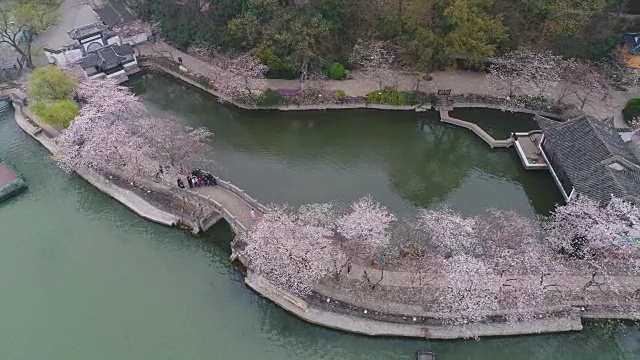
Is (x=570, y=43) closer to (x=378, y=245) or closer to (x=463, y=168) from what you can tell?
(x=463, y=168)

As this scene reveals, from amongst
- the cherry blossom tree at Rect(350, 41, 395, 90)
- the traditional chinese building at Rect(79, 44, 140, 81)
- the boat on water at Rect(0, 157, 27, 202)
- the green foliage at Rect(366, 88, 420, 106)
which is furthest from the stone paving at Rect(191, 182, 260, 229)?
the traditional chinese building at Rect(79, 44, 140, 81)

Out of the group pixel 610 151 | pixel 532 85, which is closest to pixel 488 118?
pixel 532 85

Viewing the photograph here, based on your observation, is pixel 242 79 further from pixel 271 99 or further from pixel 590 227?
pixel 590 227

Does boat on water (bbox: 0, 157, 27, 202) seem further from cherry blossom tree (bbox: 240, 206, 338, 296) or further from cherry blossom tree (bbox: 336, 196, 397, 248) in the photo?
cherry blossom tree (bbox: 336, 196, 397, 248)

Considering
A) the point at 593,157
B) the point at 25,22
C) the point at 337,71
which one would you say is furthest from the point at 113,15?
the point at 593,157

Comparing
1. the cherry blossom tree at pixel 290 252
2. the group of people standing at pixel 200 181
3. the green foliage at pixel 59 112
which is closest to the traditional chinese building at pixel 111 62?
the green foliage at pixel 59 112

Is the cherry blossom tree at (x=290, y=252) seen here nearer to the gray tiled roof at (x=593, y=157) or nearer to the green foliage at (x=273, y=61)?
the gray tiled roof at (x=593, y=157)
